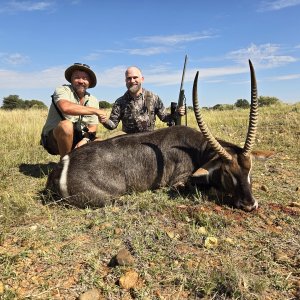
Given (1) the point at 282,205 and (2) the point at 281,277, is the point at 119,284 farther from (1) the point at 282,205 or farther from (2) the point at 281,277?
(1) the point at 282,205

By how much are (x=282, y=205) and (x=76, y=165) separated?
2385 mm

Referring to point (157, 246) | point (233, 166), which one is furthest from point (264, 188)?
point (157, 246)

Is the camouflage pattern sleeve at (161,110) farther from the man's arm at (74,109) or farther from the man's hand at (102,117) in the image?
the man's arm at (74,109)

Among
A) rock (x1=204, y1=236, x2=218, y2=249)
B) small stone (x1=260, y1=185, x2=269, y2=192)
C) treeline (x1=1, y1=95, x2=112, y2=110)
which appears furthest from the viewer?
treeline (x1=1, y1=95, x2=112, y2=110)

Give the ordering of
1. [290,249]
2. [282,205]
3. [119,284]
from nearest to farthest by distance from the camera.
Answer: [119,284] → [290,249] → [282,205]

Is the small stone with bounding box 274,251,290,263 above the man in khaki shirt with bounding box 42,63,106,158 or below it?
below

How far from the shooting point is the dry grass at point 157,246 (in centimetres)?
261

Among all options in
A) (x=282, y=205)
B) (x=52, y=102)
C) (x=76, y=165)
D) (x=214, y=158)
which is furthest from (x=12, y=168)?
(x=282, y=205)

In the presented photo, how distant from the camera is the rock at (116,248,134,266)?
9.37 ft

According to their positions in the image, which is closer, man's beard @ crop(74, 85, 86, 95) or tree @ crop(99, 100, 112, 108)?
man's beard @ crop(74, 85, 86, 95)

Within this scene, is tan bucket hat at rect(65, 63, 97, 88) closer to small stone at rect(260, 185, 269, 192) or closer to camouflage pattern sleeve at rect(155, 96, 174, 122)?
camouflage pattern sleeve at rect(155, 96, 174, 122)

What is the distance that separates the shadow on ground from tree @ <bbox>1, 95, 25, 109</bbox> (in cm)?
2198

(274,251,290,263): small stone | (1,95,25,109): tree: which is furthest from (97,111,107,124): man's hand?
(1,95,25,109): tree

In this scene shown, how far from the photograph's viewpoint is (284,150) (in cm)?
747
